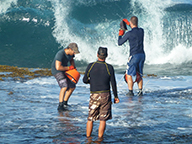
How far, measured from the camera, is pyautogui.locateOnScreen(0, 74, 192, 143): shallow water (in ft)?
15.4

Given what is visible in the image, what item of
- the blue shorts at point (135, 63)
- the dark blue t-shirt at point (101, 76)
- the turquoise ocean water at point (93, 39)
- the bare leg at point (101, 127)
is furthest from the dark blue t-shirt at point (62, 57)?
the blue shorts at point (135, 63)

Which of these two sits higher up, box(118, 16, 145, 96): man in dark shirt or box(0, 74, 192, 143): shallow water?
box(118, 16, 145, 96): man in dark shirt

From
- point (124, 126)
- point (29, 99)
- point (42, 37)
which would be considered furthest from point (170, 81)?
point (42, 37)

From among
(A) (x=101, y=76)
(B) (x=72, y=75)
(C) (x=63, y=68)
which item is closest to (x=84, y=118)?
(B) (x=72, y=75)

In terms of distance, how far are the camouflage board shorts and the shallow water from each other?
363 mm

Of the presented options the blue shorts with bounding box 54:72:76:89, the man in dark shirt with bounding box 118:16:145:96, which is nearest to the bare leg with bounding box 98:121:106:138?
the blue shorts with bounding box 54:72:76:89

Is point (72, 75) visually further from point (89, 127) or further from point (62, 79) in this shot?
point (89, 127)

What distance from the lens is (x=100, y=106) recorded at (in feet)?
15.2

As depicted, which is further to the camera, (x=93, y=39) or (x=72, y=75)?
(x=93, y=39)

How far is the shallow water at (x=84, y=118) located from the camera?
4.68 m

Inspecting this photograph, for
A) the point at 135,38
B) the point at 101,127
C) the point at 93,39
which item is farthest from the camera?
the point at 93,39

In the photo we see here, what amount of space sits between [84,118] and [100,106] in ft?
4.63

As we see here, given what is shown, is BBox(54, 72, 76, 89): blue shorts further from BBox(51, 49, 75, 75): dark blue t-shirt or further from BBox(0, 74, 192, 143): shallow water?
BBox(0, 74, 192, 143): shallow water

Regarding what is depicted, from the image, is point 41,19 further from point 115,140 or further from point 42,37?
point 115,140
